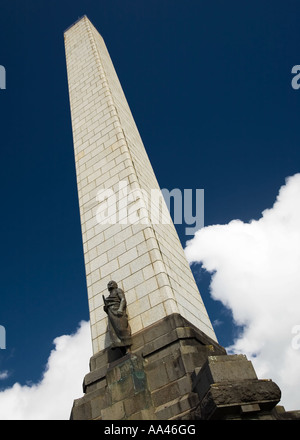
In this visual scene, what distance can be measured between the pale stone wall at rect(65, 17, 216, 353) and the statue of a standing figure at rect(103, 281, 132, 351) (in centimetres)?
34

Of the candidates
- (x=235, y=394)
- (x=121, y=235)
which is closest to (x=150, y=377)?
(x=235, y=394)

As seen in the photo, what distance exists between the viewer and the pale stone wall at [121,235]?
812 cm

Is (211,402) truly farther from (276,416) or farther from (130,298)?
(130,298)

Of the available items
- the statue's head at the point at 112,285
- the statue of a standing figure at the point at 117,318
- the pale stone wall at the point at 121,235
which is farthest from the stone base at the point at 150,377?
the statue's head at the point at 112,285

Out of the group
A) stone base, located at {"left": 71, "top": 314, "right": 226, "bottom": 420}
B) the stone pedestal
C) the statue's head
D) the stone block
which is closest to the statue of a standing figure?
the statue's head

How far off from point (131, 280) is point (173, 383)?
2630 millimetres

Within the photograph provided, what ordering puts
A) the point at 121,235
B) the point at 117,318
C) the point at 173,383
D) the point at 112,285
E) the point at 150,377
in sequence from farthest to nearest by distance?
the point at 121,235, the point at 112,285, the point at 117,318, the point at 150,377, the point at 173,383

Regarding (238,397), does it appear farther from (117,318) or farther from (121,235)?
(121,235)

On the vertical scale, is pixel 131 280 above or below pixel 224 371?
above

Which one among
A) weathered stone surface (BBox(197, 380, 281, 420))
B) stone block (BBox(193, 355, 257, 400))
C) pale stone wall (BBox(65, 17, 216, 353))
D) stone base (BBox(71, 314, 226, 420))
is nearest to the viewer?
weathered stone surface (BBox(197, 380, 281, 420))

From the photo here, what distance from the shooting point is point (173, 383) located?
21.1ft

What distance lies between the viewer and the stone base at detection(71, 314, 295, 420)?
5.05 m

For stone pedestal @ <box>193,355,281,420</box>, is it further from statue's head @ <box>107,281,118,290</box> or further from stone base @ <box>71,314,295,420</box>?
statue's head @ <box>107,281,118,290</box>
